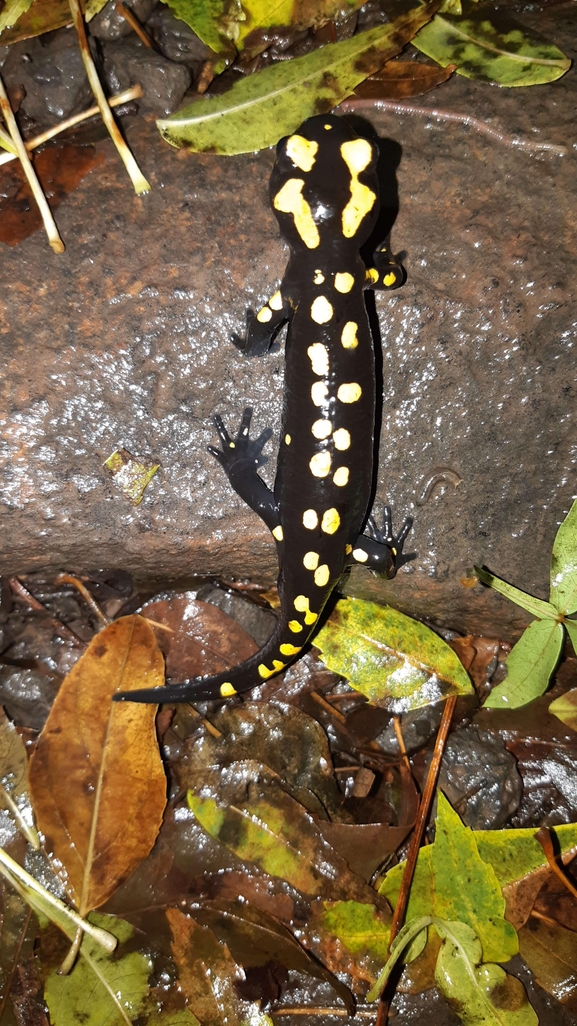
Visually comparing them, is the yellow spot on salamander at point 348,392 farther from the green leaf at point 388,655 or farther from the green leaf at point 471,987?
the green leaf at point 471,987

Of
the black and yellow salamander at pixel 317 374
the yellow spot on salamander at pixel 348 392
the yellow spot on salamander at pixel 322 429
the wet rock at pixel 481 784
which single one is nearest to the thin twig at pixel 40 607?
the black and yellow salamander at pixel 317 374

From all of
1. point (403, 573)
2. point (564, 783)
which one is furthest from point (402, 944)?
point (403, 573)

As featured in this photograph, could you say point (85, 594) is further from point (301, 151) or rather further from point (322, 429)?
point (301, 151)

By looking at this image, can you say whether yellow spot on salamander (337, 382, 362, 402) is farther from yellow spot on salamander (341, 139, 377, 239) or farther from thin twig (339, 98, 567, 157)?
thin twig (339, 98, 567, 157)

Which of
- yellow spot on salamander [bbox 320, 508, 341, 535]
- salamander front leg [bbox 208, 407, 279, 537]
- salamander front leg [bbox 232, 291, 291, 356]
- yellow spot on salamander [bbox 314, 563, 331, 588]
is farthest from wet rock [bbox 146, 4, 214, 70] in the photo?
yellow spot on salamander [bbox 314, 563, 331, 588]

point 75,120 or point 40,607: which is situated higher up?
point 75,120

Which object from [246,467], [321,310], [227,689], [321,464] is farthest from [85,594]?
[321,310]
